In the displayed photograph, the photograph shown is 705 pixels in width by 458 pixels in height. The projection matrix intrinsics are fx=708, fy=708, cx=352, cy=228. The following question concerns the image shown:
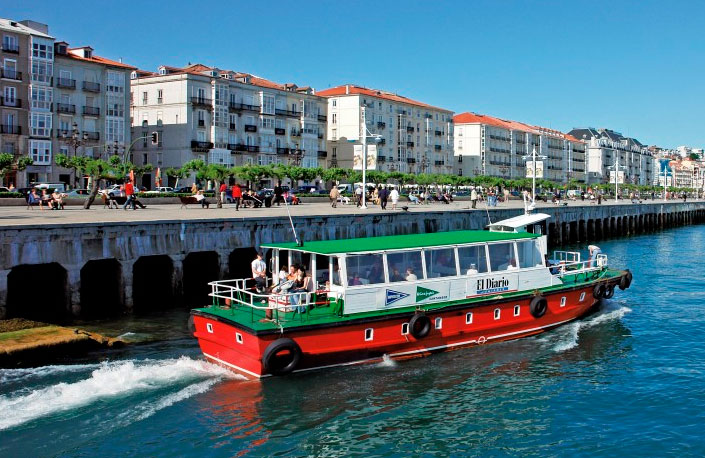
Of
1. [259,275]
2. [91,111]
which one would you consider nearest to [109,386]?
[259,275]

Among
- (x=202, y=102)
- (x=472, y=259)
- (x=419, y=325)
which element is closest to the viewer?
(x=419, y=325)

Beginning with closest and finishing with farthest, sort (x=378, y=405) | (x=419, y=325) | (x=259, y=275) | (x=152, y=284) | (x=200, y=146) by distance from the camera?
1. (x=378, y=405)
2. (x=419, y=325)
3. (x=259, y=275)
4. (x=152, y=284)
5. (x=200, y=146)

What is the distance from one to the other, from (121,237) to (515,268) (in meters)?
14.9

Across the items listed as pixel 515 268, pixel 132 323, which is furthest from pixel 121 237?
pixel 515 268

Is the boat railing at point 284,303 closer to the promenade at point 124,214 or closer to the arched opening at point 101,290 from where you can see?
the arched opening at point 101,290

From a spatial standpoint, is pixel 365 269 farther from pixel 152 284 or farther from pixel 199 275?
pixel 199 275

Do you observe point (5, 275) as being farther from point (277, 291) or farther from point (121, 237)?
point (277, 291)

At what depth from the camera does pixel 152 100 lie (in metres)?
87.5

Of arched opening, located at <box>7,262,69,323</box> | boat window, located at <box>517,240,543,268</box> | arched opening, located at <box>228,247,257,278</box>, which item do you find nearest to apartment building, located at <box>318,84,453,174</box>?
arched opening, located at <box>228,247,257,278</box>

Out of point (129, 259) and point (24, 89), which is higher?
point (24, 89)

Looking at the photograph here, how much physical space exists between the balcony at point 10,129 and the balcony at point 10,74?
456cm

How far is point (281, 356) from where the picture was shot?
59.4 ft

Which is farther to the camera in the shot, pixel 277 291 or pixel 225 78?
pixel 225 78

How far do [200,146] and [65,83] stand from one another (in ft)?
57.4
